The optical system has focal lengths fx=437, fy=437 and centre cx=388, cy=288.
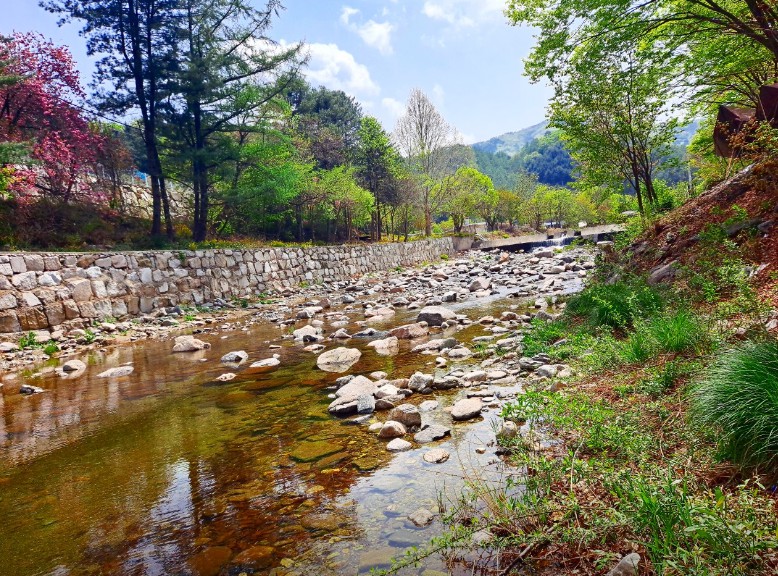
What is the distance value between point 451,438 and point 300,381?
3.09m

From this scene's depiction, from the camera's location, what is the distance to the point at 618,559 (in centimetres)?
199

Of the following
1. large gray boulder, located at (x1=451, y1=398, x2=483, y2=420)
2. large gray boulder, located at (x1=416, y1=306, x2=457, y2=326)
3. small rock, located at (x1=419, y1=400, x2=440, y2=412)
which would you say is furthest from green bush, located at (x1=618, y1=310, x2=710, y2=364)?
large gray boulder, located at (x1=416, y1=306, x2=457, y2=326)

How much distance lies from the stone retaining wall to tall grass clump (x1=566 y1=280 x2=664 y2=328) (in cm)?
1106

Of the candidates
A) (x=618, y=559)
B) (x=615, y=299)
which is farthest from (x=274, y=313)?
(x=618, y=559)

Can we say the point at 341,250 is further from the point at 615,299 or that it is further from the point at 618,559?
the point at 618,559

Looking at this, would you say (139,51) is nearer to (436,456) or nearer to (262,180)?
(262,180)

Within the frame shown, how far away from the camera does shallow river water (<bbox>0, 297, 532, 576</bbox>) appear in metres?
2.65

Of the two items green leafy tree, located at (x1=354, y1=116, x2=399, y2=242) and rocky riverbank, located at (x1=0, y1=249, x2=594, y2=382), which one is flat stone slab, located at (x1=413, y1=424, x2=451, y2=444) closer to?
rocky riverbank, located at (x1=0, y1=249, x2=594, y2=382)

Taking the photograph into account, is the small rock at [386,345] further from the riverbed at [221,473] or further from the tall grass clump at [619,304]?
the tall grass clump at [619,304]

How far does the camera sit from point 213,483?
3.57 metres

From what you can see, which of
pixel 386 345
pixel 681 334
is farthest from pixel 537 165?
pixel 681 334

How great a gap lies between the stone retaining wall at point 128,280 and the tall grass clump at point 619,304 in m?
11.1

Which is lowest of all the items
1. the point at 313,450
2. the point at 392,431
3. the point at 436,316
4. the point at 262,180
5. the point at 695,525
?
the point at 313,450

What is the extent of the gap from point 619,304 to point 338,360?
4.46 metres
